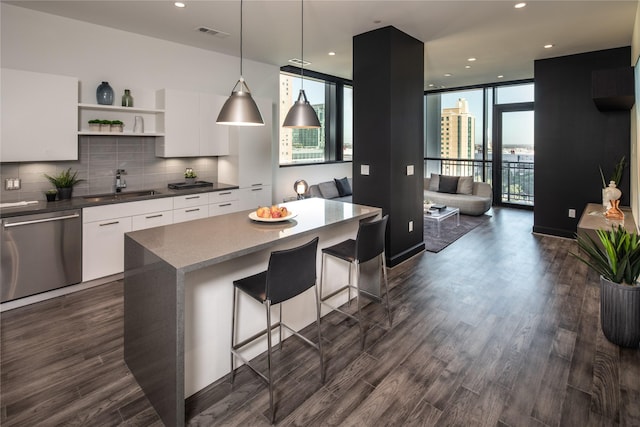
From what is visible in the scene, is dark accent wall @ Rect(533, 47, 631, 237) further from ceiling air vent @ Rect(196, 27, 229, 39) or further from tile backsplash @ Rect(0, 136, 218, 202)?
tile backsplash @ Rect(0, 136, 218, 202)

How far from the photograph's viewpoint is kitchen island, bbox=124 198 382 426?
1.91 m

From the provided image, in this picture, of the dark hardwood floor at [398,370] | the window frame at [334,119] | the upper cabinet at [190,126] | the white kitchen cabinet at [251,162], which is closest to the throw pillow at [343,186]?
the window frame at [334,119]

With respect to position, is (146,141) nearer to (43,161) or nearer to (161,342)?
(43,161)

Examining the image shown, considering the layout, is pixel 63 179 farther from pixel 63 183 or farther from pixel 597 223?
pixel 597 223

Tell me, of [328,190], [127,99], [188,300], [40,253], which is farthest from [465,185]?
[40,253]

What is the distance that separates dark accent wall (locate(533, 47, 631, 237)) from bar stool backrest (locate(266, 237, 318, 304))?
17.4 feet

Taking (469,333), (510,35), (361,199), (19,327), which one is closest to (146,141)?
(19,327)

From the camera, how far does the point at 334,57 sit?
5.77 metres

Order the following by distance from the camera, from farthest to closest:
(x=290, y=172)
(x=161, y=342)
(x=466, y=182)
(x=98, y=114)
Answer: (x=466, y=182), (x=290, y=172), (x=98, y=114), (x=161, y=342)

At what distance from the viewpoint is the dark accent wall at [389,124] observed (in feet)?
14.4

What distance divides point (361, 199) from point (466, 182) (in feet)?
14.4

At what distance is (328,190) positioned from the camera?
7184mm

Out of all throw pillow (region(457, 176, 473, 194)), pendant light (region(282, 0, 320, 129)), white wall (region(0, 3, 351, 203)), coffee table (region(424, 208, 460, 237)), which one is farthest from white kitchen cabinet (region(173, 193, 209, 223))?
throw pillow (region(457, 176, 473, 194))

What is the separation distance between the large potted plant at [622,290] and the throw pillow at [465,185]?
5.53 metres
